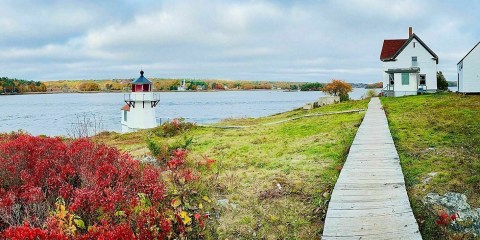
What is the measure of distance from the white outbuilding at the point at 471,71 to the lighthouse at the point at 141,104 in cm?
2606

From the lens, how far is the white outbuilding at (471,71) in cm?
3675

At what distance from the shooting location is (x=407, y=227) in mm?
6312

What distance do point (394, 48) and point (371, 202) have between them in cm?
4314

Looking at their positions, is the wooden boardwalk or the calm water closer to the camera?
the wooden boardwalk

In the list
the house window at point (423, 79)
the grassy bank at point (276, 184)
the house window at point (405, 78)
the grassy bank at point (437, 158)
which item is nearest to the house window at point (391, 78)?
the house window at point (405, 78)

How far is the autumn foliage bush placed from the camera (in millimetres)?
4972

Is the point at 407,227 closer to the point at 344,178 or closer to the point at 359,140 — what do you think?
the point at 344,178

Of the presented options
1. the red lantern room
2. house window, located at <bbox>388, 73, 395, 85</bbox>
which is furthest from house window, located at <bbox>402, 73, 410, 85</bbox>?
the red lantern room

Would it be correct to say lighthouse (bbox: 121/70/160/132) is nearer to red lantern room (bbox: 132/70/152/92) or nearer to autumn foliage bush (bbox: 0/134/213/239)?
red lantern room (bbox: 132/70/152/92)

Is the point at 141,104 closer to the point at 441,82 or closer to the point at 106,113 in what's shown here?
the point at 441,82

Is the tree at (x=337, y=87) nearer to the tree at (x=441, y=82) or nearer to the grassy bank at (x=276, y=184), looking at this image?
the tree at (x=441, y=82)

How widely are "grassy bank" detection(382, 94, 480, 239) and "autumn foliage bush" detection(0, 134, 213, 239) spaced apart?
12.6 ft

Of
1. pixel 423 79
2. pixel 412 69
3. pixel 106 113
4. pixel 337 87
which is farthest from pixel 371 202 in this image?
pixel 106 113

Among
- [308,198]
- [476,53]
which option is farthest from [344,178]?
[476,53]
